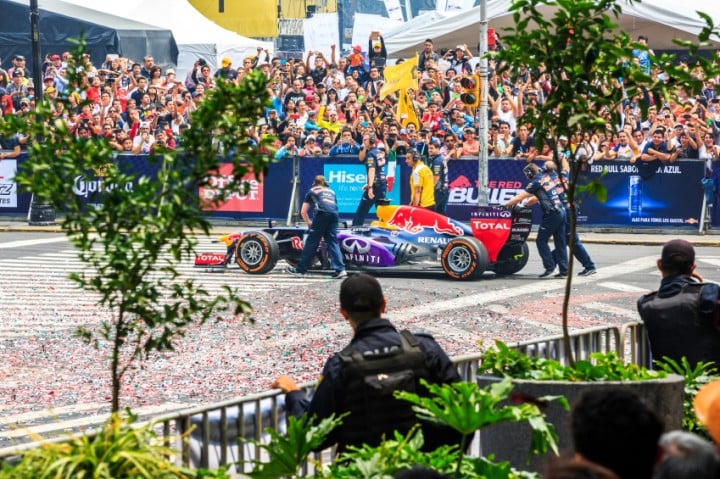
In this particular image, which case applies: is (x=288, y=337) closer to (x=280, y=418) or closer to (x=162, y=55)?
(x=280, y=418)

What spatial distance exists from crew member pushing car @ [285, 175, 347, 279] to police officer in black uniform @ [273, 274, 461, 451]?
13.1m

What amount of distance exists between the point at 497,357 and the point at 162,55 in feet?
103

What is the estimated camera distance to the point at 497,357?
6531mm

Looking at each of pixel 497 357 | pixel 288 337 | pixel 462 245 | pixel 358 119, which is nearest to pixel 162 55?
pixel 358 119

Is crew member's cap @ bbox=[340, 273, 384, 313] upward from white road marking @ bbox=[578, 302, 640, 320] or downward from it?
upward

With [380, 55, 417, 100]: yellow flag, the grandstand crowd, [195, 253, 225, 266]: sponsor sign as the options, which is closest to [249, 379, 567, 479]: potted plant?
[195, 253, 225, 266]: sponsor sign

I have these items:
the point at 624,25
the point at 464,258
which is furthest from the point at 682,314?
the point at 624,25

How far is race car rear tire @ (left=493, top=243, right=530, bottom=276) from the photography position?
19.3 m

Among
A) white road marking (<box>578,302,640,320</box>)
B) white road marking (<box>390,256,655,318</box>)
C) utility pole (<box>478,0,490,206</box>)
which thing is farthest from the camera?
utility pole (<box>478,0,490,206</box>)

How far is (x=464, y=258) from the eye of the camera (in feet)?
62.0

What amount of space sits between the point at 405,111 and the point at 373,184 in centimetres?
365

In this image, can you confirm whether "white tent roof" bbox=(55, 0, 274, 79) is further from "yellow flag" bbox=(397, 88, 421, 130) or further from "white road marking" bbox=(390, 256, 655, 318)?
"white road marking" bbox=(390, 256, 655, 318)

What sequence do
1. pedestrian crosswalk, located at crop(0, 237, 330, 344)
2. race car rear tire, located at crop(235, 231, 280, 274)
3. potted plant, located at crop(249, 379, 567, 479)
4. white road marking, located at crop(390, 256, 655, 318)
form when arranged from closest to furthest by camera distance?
potted plant, located at crop(249, 379, 567, 479)
pedestrian crosswalk, located at crop(0, 237, 330, 344)
white road marking, located at crop(390, 256, 655, 318)
race car rear tire, located at crop(235, 231, 280, 274)

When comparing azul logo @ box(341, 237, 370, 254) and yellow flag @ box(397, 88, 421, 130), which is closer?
azul logo @ box(341, 237, 370, 254)
